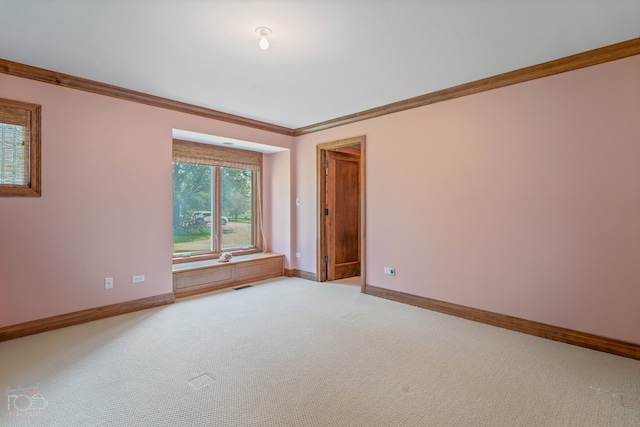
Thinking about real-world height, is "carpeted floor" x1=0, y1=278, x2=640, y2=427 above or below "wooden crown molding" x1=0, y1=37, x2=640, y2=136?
below

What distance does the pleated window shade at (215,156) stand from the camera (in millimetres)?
4742

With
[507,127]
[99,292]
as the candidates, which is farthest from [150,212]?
[507,127]

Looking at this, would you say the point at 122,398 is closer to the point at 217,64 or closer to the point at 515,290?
the point at 217,64

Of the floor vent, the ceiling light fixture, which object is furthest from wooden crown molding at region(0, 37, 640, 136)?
the floor vent

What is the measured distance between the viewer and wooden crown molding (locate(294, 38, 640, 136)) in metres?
2.62

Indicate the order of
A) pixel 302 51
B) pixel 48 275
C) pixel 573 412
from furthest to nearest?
pixel 48 275 → pixel 302 51 → pixel 573 412

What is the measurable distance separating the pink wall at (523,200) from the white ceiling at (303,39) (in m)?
0.44

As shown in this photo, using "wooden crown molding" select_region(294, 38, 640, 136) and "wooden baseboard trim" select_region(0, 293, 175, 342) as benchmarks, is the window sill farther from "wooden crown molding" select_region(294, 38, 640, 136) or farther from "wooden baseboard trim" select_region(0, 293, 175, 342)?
"wooden crown molding" select_region(294, 38, 640, 136)

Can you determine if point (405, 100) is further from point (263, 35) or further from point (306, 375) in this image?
point (306, 375)

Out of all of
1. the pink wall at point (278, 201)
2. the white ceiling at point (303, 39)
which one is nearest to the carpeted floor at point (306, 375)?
the pink wall at point (278, 201)

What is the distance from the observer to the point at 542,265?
3043 millimetres

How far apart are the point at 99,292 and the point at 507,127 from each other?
4639mm

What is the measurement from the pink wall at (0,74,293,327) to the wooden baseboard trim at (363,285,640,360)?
3161mm

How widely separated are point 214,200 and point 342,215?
2.16m
